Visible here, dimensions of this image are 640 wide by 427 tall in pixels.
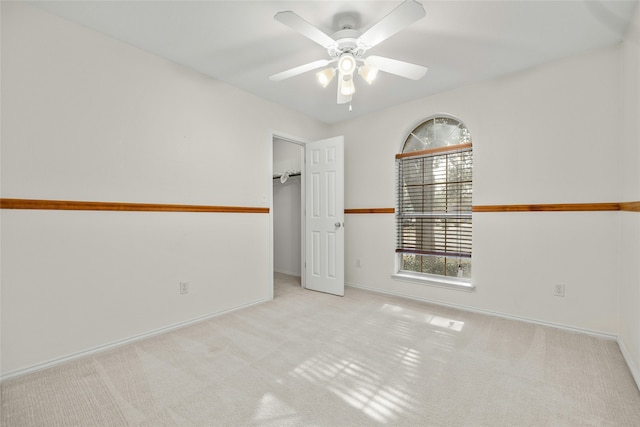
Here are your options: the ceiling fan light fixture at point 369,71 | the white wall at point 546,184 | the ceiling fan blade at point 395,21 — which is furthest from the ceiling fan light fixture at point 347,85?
the white wall at point 546,184

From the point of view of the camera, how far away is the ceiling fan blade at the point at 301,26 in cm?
154

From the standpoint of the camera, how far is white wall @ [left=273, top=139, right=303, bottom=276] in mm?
4789

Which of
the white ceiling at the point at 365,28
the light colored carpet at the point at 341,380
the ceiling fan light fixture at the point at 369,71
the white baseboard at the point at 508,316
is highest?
the white ceiling at the point at 365,28

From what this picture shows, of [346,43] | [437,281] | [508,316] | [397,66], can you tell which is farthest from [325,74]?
[508,316]

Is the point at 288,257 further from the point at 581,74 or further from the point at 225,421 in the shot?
the point at 581,74

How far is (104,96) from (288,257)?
347 cm

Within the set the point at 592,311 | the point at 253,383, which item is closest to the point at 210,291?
the point at 253,383

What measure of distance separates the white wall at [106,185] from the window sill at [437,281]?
1930mm

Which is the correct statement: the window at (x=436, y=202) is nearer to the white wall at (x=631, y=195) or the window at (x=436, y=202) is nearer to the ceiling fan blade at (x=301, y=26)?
the white wall at (x=631, y=195)

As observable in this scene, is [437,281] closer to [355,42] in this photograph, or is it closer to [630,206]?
[630,206]

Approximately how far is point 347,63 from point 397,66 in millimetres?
365

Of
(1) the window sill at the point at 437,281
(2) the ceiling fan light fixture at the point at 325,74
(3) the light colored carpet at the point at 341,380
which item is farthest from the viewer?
(1) the window sill at the point at 437,281

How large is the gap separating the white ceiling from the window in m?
0.69

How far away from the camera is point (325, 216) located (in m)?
3.75
